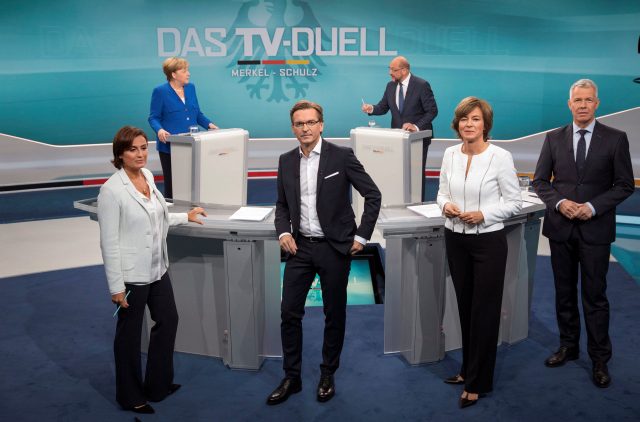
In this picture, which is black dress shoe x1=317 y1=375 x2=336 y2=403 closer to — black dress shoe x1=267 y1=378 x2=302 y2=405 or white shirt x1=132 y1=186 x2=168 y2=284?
black dress shoe x1=267 y1=378 x2=302 y2=405

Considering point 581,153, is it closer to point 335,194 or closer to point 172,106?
point 335,194

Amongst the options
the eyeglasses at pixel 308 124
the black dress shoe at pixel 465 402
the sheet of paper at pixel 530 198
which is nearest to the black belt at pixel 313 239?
the eyeglasses at pixel 308 124

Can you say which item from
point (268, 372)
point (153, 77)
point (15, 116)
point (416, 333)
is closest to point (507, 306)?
point (416, 333)

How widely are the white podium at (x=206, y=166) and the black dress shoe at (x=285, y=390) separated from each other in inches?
60.7

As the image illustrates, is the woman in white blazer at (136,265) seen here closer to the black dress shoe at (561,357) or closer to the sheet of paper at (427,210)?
the sheet of paper at (427,210)

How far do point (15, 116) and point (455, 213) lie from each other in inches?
296

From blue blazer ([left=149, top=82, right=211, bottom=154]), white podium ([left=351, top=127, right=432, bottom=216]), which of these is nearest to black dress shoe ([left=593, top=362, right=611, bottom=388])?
white podium ([left=351, top=127, right=432, bottom=216])

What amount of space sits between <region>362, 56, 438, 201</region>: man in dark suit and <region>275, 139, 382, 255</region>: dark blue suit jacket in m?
3.21

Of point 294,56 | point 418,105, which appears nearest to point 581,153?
point 418,105

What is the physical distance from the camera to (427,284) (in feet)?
12.5

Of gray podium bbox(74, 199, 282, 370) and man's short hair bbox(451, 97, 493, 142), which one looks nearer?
man's short hair bbox(451, 97, 493, 142)

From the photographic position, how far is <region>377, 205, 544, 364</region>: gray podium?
147 inches

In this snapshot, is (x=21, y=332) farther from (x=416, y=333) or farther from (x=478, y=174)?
(x=478, y=174)

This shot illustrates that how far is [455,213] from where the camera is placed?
320 cm
